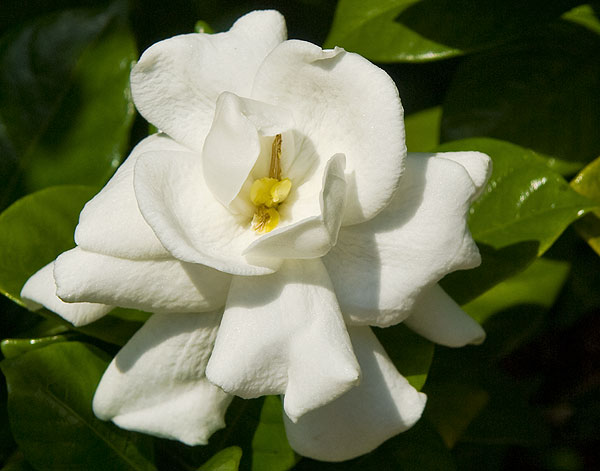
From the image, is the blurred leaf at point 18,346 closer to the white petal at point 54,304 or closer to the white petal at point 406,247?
the white petal at point 54,304

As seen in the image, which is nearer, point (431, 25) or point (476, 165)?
point (476, 165)

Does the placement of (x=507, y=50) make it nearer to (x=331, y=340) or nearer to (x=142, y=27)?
(x=142, y=27)

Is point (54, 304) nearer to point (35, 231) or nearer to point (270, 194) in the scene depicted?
point (35, 231)

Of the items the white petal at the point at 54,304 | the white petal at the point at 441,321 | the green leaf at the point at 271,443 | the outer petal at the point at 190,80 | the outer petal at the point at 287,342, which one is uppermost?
the outer petal at the point at 190,80

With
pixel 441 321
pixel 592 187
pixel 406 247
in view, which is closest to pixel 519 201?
pixel 592 187

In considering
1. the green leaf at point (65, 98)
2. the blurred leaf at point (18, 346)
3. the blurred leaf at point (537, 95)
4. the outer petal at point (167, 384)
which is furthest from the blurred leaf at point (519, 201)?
the blurred leaf at point (18, 346)

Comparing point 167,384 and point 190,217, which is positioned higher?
point 190,217

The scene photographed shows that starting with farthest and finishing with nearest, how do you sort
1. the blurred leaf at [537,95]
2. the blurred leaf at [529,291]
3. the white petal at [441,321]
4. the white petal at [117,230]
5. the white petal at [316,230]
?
the blurred leaf at [529,291] → the blurred leaf at [537,95] → the white petal at [441,321] → the white petal at [117,230] → the white petal at [316,230]
